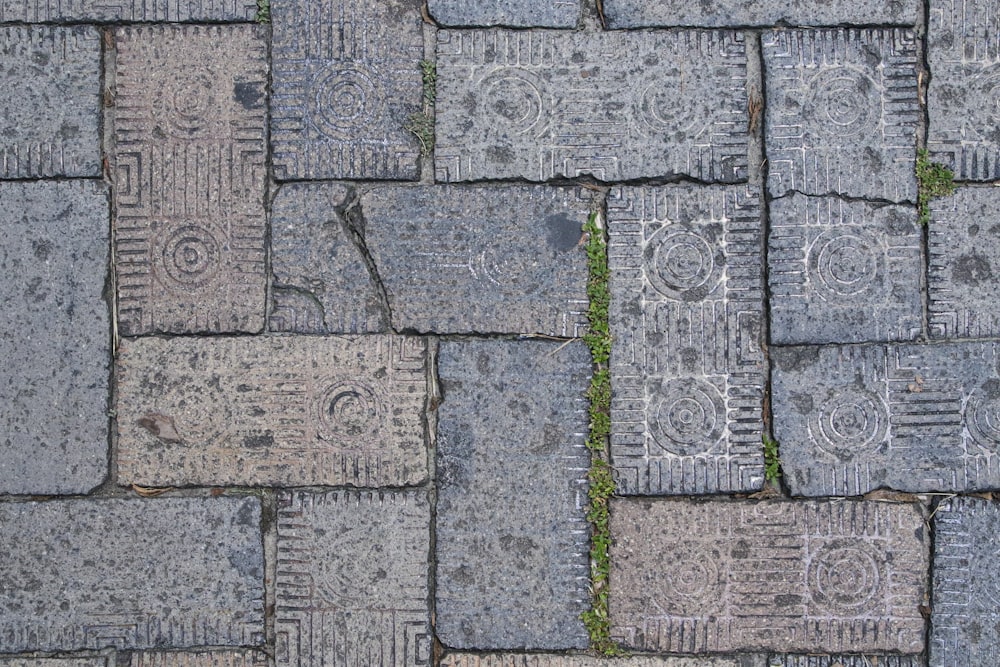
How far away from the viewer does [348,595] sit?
2922mm

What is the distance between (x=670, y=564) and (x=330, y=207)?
183 centimetres

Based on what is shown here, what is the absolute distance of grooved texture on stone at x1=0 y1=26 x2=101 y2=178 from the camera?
2.95 metres

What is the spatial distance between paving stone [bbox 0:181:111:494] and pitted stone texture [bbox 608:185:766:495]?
192cm

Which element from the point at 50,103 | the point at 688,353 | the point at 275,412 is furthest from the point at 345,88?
the point at 688,353

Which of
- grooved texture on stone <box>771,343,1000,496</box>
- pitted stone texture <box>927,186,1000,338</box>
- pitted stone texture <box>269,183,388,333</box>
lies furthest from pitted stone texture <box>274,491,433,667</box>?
pitted stone texture <box>927,186,1000,338</box>

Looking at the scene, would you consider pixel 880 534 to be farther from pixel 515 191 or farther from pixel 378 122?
pixel 378 122

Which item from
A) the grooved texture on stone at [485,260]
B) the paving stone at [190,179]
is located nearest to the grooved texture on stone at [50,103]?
the paving stone at [190,179]

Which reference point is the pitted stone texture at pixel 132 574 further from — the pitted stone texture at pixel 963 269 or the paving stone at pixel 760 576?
the pitted stone texture at pixel 963 269

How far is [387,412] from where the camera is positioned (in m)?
2.93

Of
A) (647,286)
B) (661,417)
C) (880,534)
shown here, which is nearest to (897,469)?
(880,534)

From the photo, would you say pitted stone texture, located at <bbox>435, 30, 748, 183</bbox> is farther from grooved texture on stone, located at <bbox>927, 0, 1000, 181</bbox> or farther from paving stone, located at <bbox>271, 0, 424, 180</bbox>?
grooved texture on stone, located at <bbox>927, 0, 1000, 181</bbox>

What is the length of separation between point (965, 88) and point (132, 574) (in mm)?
3594

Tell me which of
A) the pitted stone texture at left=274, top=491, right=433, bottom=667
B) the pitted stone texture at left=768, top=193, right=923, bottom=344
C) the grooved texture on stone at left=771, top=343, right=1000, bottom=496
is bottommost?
the pitted stone texture at left=274, top=491, right=433, bottom=667

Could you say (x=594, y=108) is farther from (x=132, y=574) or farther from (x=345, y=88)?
(x=132, y=574)
